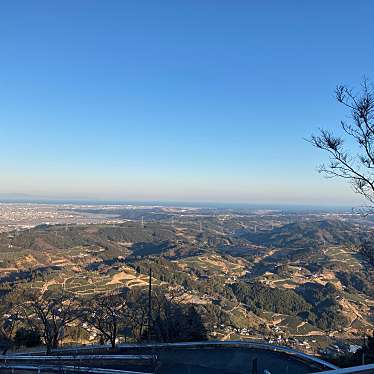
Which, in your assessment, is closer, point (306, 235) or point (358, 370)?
point (358, 370)

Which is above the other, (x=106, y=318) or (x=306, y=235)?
(x=106, y=318)

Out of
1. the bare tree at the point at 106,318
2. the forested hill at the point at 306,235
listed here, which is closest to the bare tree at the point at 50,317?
the bare tree at the point at 106,318

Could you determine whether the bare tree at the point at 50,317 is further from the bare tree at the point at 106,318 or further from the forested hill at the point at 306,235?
the forested hill at the point at 306,235

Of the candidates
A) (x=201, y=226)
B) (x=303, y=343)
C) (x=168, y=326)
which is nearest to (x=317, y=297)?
(x=303, y=343)

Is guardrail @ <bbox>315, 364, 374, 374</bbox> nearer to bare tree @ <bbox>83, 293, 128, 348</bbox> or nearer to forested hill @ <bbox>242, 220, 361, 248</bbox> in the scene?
bare tree @ <bbox>83, 293, 128, 348</bbox>

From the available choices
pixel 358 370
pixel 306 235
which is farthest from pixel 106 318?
pixel 306 235

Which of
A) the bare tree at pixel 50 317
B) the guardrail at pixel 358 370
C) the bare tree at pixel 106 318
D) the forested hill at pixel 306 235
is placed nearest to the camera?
the guardrail at pixel 358 370

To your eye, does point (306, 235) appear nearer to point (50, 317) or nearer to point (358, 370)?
point (50, 317)
